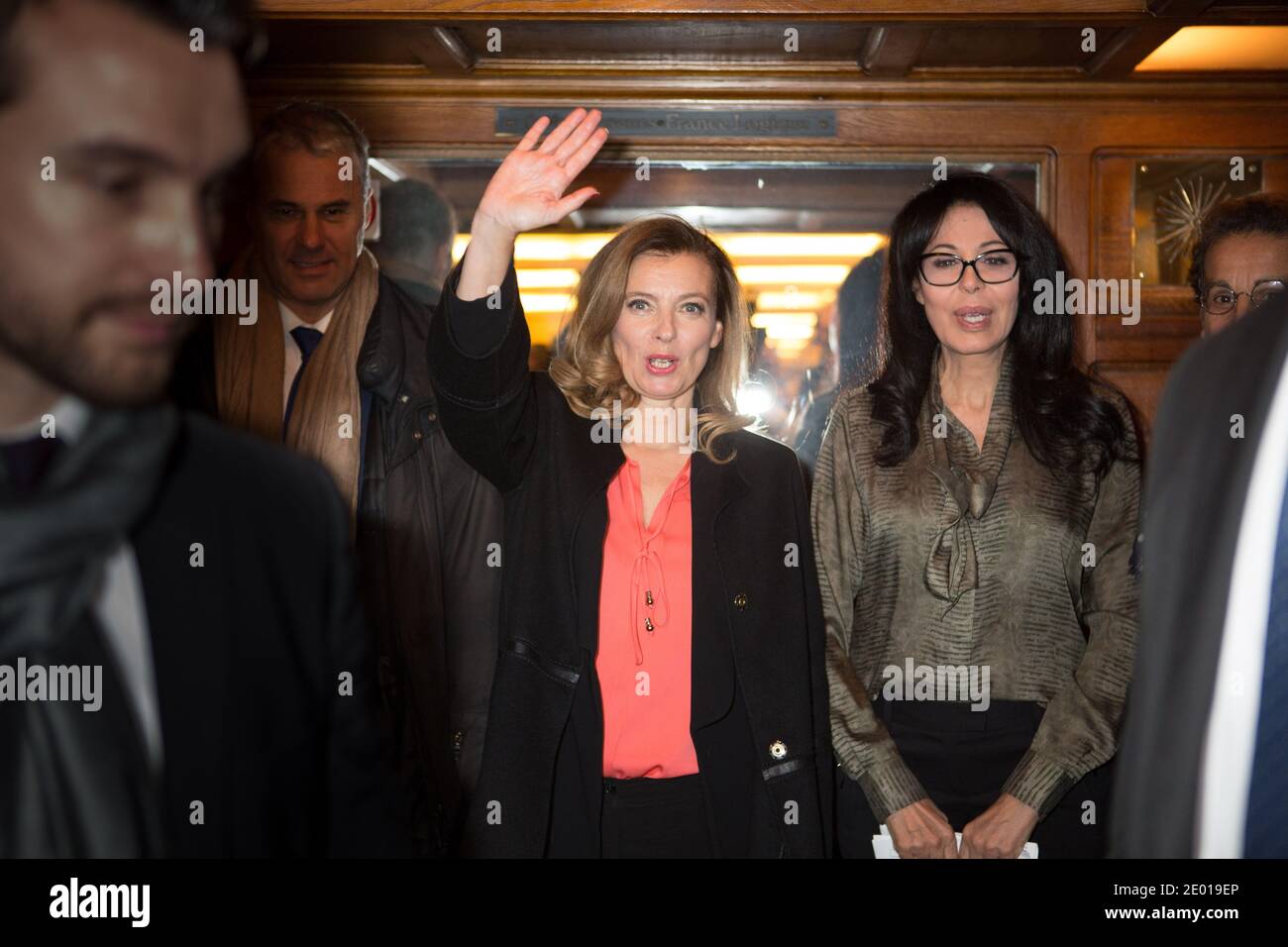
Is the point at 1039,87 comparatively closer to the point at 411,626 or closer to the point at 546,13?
the point at 546,13

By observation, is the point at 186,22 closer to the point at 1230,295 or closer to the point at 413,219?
the point at 413,219

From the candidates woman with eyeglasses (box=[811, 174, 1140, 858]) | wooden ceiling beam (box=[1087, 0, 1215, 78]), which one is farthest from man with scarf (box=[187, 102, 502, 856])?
wooden ceiling beam (box=[1087, 0, 1215, 78])

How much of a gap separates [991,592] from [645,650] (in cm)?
53

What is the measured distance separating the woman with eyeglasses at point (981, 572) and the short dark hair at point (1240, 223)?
1.29ft

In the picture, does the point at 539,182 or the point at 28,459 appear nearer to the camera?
the point at 28,459

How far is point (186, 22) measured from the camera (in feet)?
2.43

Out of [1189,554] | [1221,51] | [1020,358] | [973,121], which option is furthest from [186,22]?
[1221,51]

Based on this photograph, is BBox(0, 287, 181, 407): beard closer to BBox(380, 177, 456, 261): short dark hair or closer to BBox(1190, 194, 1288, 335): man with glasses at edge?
BBox(380, 177, 456, 261): short dark hair

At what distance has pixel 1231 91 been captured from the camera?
227cm

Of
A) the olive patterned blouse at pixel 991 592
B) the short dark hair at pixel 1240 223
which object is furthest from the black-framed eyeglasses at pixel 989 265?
the short dark hair at pixel 1240 223

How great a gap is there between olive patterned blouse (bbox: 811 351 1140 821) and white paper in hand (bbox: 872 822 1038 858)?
64mm

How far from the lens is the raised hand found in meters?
1.37

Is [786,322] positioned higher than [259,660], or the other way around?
[786,322]

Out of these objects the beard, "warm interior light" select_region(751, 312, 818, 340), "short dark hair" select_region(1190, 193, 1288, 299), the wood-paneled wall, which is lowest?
the beard
